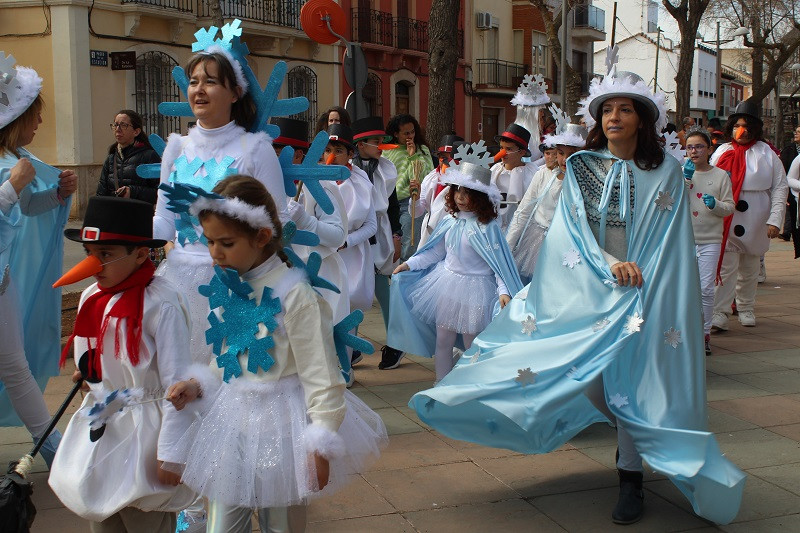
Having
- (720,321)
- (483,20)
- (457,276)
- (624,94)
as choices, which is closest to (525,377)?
(624,94)

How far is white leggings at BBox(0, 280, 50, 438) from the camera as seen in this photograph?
185 inches

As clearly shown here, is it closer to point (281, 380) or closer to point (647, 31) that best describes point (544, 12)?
point (281, 380)

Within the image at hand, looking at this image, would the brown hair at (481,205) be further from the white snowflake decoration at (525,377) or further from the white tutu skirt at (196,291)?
the white tutu skirt at (196,291)

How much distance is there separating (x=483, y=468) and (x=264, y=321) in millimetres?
2317

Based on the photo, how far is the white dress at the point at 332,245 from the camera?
5.51 metres

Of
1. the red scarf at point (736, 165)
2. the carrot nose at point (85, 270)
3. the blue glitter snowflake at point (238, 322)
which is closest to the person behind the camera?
the blue glitter snowflake at point (238, 322)

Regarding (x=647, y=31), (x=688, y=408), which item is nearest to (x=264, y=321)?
(x=688, y=408)

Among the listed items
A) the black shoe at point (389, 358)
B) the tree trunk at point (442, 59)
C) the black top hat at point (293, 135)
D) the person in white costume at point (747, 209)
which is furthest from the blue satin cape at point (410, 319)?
the tree trunk at point (442, 59)

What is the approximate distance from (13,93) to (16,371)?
1397 mm

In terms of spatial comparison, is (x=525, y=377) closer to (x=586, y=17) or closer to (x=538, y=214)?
(x=538, y=214)

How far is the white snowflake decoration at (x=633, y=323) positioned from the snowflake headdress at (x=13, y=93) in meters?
3.16

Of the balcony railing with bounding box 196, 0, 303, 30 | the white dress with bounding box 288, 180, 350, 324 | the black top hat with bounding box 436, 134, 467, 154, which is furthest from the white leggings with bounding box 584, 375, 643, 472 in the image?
the balcony railing with bounding box 196, 0, 303, 30

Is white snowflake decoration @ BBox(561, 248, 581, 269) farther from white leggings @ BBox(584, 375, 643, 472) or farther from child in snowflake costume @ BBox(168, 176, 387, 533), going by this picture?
child in snowflake costume @ BBox(168, 176, 387, 533)

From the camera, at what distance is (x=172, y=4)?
2427cm
